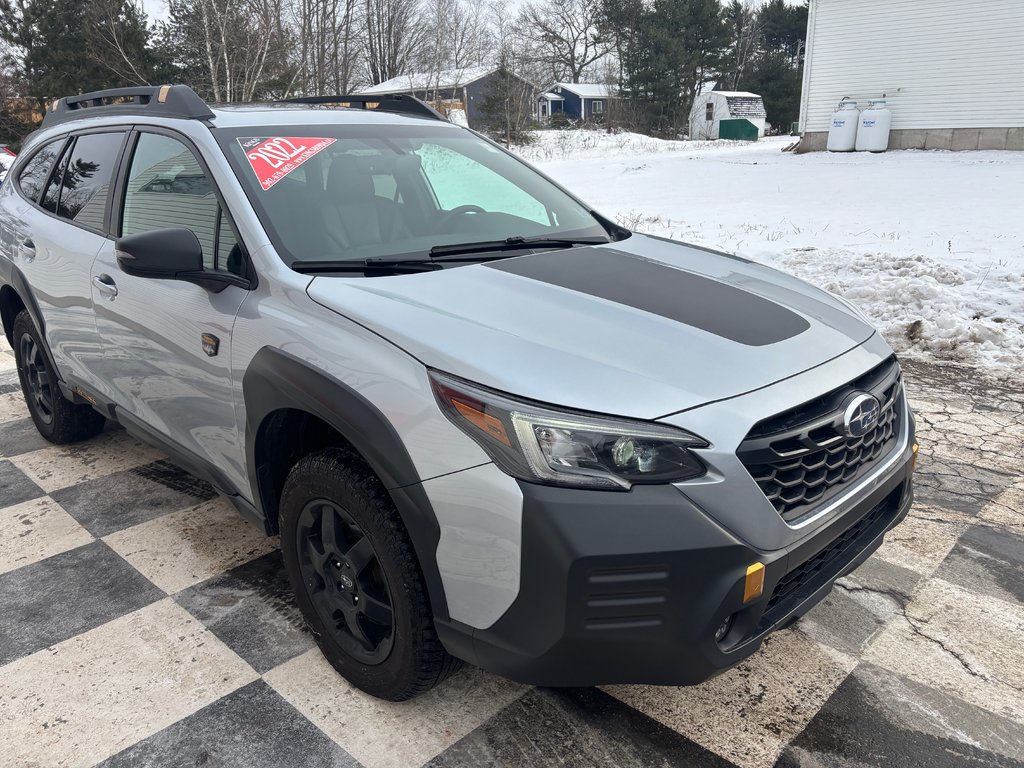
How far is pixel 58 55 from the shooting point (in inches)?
1209

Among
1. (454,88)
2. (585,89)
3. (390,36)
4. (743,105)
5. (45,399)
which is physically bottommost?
(45,399)

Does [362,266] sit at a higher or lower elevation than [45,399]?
higher

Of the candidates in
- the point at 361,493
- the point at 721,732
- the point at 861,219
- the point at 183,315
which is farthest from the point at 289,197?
the point at 861,219

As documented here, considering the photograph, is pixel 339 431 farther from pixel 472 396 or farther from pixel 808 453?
pixel 808 453

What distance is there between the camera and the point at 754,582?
71.0 inches

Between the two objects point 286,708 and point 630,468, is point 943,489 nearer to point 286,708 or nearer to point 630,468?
point 630,468

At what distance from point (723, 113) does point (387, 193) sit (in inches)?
1680

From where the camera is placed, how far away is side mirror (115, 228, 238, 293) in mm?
2455

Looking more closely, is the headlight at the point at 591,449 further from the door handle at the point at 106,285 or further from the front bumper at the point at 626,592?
the door handle at the point at 106,285

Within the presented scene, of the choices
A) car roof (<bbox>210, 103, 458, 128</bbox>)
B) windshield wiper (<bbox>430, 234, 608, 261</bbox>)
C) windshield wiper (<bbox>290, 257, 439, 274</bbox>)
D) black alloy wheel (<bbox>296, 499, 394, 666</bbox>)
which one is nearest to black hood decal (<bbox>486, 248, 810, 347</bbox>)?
windshield wiper (<bbox>430, 234, 608, 261</bbox>)

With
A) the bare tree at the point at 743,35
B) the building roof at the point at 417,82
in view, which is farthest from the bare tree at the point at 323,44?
the bare tree at the point at 743,35

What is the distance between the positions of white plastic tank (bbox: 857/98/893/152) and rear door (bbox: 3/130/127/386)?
19845mm

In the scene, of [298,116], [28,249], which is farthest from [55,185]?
[298,116]

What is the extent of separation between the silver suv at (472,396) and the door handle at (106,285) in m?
0.02
